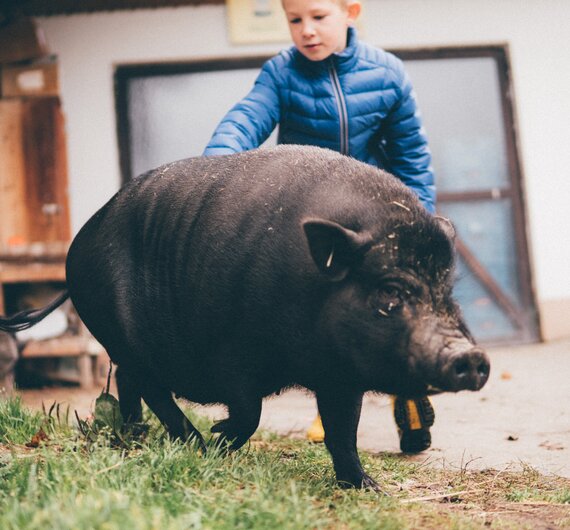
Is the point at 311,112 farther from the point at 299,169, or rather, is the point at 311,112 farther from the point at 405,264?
the point at 405,264

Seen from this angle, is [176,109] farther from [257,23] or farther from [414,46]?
[414,46]

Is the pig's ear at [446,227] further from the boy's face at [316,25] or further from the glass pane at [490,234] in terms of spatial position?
the glass pane at [490,234]

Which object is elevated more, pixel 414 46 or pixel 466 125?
pixel 414 46

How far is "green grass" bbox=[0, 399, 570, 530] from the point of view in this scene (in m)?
1.94

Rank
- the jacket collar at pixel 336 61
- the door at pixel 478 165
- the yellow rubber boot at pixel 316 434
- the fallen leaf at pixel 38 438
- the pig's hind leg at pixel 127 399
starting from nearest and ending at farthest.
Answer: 1. the fallen leaf at pixel 38 438
2. the pig's hind leg at pixel 127 399
3. the jacket collar at pixel 336 61
4. the yellow rubber boot at pixel 316 434
5. the door at pixel 478 165

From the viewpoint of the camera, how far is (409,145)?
3549 millimetres

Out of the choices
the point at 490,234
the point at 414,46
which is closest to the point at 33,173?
the point at 414,46

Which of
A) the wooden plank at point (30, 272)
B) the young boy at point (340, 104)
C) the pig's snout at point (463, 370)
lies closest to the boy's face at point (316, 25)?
the young boy at point (340, 104)

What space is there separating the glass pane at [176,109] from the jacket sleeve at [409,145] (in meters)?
3.83

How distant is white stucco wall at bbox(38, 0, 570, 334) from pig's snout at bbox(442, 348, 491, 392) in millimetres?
5054

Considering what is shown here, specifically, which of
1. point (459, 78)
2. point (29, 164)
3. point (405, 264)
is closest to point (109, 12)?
point (29, 164)

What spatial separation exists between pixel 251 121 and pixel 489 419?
1992 millimetres

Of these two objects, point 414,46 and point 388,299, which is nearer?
point 388,299

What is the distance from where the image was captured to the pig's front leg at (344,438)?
2.68 metres
